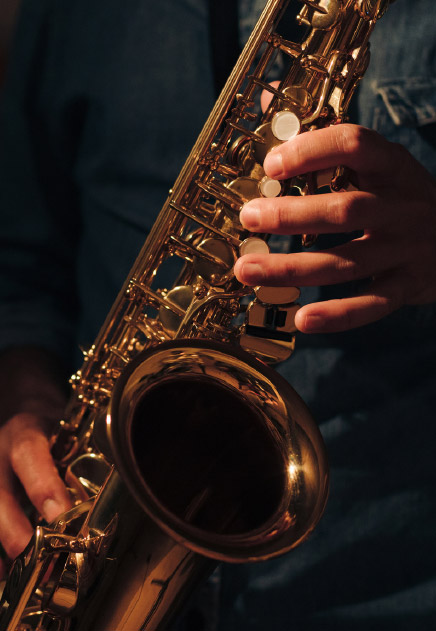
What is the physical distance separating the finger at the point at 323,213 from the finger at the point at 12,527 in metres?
0.61

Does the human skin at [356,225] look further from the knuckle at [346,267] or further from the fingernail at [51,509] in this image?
the fingernail at [51,509]

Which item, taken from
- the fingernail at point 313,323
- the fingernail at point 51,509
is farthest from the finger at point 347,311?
→ the fingernail at point 51,509

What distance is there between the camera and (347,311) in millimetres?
650

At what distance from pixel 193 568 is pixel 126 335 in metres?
0.37

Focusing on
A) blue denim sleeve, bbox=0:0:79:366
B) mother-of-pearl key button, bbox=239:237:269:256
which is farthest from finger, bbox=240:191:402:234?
blue denim sleeve, bbox=0:0:79:366

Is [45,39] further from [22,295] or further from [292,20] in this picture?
[292,20]

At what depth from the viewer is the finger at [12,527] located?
2.87ft

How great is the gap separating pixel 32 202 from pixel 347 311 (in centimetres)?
88

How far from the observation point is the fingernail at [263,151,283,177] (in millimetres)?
621

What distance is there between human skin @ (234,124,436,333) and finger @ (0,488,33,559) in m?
0.55

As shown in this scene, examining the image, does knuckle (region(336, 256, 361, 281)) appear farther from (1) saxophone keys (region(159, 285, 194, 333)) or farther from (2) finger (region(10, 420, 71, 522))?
(2) finger (region(10, 420, 71, 522))

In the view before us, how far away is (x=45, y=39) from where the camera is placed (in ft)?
4.08

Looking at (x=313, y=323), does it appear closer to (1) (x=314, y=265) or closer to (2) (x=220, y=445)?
(1) (x=314, y=265)

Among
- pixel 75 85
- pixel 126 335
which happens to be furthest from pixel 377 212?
pixel 75 85
